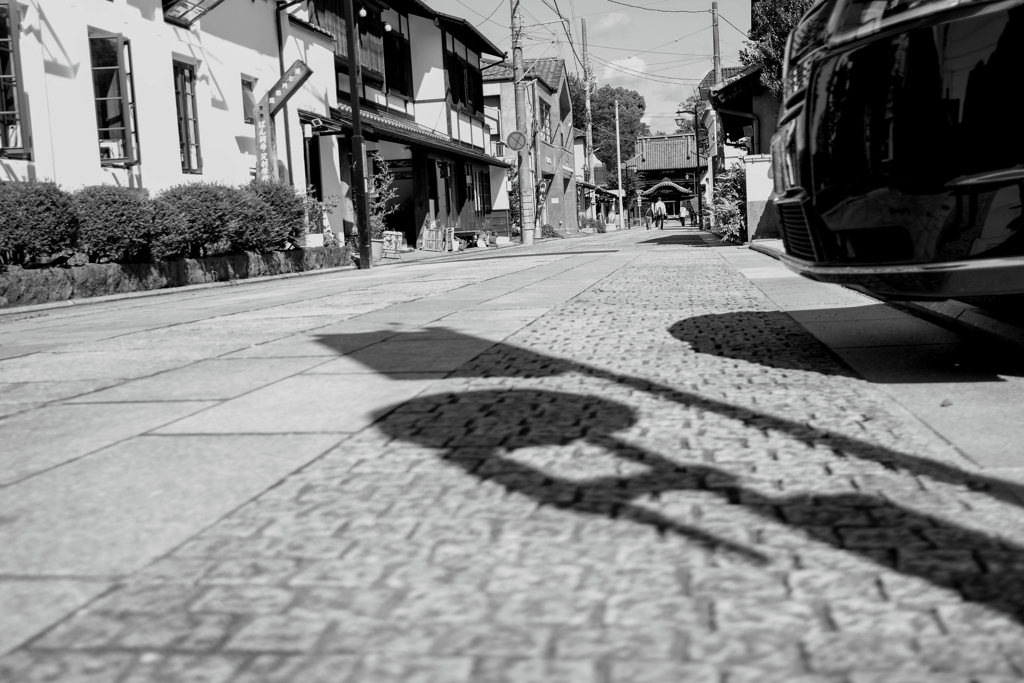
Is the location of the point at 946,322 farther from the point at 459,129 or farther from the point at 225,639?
the point at 459,129

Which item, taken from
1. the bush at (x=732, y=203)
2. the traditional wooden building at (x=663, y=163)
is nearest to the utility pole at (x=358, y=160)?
the bush at (x=732, y=203)

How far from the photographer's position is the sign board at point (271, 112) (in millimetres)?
20672

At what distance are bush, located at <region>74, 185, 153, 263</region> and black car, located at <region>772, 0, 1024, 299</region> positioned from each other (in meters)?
10.8

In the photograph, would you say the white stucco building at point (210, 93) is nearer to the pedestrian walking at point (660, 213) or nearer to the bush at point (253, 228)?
the bush at point (253, 228)

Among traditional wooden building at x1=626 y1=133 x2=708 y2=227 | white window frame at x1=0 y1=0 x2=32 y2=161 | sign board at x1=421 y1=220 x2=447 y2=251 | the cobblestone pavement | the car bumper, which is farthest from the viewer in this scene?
traditional wooden building at x1=626 y1=133 x2=708 y2=227

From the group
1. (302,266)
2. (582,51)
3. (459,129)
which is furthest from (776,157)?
(582,51)

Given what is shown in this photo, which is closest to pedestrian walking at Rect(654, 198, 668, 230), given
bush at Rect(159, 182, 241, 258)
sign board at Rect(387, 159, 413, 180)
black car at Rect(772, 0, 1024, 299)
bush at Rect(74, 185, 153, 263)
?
sign board at Rect(387, 159, 413, 180)

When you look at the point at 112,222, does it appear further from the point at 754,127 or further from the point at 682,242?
the point at 754,127

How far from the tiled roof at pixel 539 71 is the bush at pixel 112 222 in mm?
33999

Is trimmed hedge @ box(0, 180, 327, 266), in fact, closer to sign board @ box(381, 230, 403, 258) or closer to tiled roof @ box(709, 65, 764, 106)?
sign board @ box(381, 230, 403, 258)

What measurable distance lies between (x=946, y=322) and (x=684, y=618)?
4.46m

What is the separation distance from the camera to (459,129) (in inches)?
1506

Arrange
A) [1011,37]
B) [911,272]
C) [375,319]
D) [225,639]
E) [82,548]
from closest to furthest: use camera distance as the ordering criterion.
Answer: [225,639], [82,548], [1011,37], [911,272], [375,319]

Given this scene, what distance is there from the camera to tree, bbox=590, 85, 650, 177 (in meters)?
94.1
